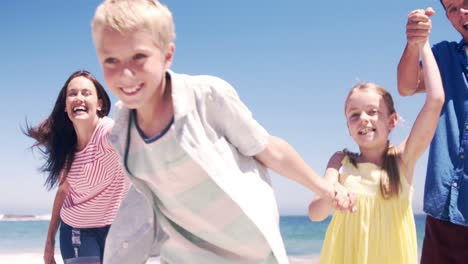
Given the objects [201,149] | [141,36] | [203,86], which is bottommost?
[201,149]

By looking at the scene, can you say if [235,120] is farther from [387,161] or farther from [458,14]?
[458,14]

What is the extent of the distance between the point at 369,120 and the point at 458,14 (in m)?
0.89

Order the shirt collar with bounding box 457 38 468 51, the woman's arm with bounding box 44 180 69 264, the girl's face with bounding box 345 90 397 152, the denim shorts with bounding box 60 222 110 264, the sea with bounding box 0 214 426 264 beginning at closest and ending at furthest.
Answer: the girl's face with bounding box 345 90 397 152, the shirt collar with bounding box 457 38 468 51, the denim shorts with bounding box 60 222 110 264, the woman's arm with bounding box 44 180 69 264, the sea with bounding box 0 214 426 264

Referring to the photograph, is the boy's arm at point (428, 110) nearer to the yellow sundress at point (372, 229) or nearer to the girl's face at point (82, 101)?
the yellow sundress at point (372, 229)

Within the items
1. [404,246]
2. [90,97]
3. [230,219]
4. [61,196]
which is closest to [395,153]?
[404,246]

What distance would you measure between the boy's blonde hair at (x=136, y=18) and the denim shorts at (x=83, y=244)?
243cm

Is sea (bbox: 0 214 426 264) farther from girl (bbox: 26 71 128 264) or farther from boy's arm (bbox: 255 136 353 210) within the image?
boy's arm (bbox: 255 136 353 210)

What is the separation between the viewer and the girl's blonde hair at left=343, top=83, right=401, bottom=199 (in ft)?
11.2

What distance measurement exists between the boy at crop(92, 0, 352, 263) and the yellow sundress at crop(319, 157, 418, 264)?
58 cm

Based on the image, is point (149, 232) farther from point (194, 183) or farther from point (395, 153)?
point (395, 153)

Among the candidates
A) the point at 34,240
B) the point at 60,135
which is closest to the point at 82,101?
the point at 60,135

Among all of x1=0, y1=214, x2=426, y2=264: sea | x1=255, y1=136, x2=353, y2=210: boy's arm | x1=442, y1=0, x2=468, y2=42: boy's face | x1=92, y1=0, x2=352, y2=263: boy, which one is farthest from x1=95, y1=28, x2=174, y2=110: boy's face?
x1=0, y1=214, x2=426, y2=264: sea

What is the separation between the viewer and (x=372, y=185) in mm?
3467

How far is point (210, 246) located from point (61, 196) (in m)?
2.67
